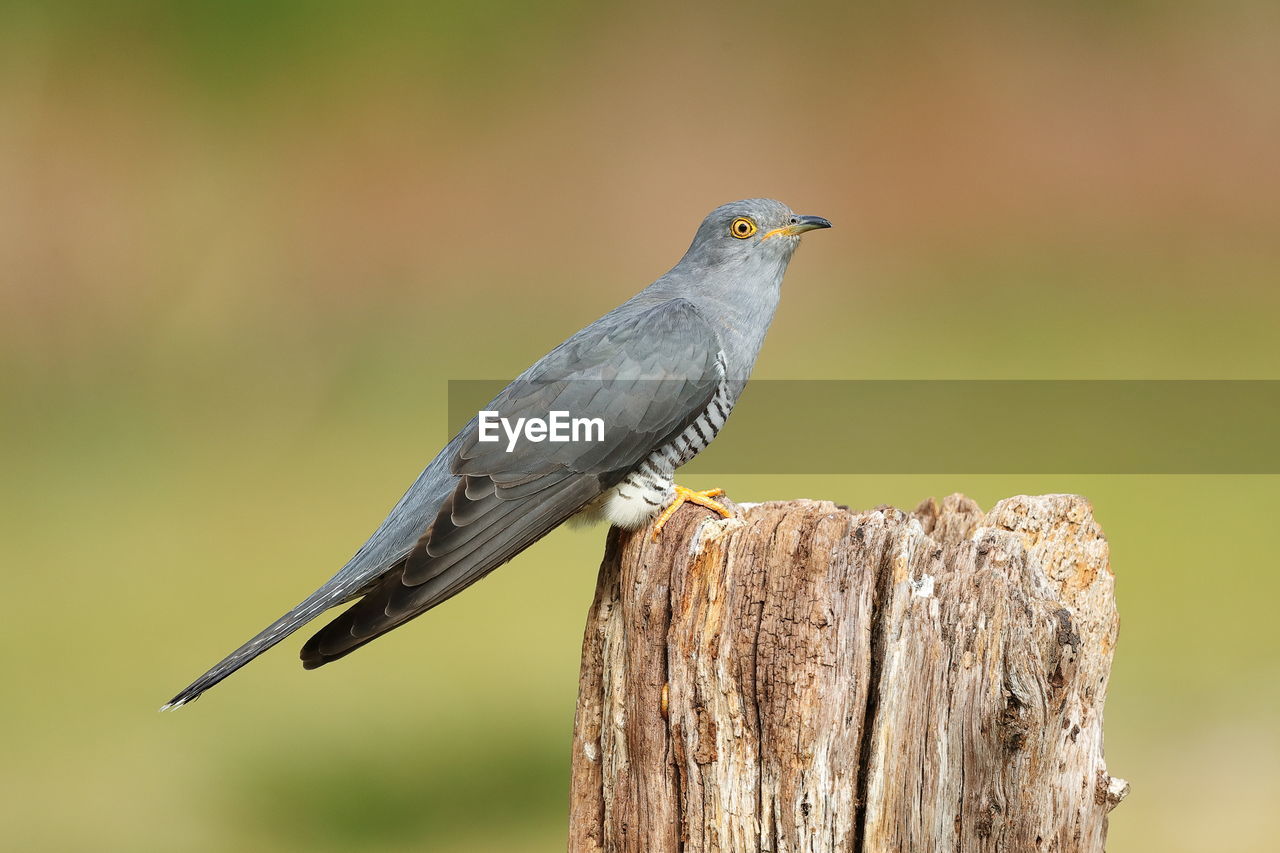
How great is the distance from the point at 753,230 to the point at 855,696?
1.39 m

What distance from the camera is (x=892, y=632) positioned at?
2.00 metres

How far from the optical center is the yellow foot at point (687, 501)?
2.51m

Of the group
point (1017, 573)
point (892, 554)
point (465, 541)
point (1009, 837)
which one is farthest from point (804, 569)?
point (465, 541)

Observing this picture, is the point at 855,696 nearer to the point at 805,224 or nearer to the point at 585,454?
the point at 585,454

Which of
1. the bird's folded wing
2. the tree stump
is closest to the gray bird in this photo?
the bird's folded wing

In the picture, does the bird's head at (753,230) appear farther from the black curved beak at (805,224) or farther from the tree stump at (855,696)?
the tree stump at (855,696)

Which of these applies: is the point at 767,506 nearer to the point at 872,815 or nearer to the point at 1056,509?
the point at 1056,509

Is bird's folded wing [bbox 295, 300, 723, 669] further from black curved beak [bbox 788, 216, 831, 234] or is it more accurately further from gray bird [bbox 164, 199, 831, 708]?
black curved beak [bbox 788, 216, 831, 234]

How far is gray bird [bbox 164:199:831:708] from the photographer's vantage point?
2.35 metres

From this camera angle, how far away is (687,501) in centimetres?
263

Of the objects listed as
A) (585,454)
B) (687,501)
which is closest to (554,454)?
(585,454)

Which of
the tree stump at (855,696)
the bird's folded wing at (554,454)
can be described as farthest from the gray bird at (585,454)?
the tree stump at (855,696)

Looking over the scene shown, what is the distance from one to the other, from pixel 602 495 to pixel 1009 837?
1179 millimetres

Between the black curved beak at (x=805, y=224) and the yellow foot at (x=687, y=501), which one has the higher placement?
the black curved beak at (x=805, y=224)
